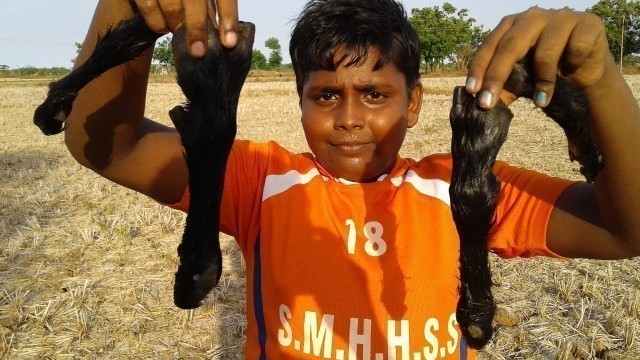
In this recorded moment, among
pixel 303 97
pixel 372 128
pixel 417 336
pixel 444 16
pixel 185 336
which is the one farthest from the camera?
pixel 444 16

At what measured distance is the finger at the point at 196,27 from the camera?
3.43 feet

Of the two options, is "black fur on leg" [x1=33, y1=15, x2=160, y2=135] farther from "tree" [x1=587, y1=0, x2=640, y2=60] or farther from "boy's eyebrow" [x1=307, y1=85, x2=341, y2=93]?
"tree" [x1=587, y1=0, x2=640, y2=60]

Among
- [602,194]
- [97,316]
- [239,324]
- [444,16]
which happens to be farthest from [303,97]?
[444,16]

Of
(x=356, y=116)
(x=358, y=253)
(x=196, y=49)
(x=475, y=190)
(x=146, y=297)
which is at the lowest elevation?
(x=146, y=297)

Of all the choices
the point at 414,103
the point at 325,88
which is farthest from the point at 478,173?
the point at 414,103

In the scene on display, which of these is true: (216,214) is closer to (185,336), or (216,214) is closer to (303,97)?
(303,97)

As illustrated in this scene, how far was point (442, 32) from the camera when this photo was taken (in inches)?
2825

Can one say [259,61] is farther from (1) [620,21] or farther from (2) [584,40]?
(2) [584,40]

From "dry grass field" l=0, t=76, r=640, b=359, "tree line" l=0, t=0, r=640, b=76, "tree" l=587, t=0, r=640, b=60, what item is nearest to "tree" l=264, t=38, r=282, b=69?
"tree line" l=0, t=0, r=640, b=76

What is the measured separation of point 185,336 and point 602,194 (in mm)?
3143

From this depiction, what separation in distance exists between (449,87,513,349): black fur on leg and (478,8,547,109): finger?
4 cm

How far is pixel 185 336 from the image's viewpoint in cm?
370

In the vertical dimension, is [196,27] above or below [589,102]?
above

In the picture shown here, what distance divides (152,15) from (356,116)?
863 millimetres
